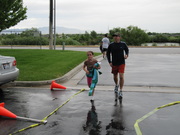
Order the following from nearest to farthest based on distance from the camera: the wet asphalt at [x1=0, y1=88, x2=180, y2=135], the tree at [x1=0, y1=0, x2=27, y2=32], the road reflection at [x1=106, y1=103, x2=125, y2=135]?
the road reflection at [x1=106, y1=103, x2=125, y2=135] → the wet asphalt at [x1=0, y1=88, x2=180, y2=135] → the tree at [x1=0, y1=0, x2=27, y2=32]

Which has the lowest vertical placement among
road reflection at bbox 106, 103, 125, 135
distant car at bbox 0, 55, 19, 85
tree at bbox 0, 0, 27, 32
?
road reflection at bbox 106, 103, 125, 135

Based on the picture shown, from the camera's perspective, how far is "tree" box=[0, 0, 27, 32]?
54.5ft

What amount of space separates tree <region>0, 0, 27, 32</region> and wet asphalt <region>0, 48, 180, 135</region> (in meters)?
9.40

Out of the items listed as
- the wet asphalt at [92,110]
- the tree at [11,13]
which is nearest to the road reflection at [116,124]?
the wet asphalt at [92,110]

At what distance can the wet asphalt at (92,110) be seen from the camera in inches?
193

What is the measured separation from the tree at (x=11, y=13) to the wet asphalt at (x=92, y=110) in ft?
30.8

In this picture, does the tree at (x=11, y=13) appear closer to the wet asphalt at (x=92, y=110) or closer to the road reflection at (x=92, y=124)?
the wet asphalt at (x=92, y=110)

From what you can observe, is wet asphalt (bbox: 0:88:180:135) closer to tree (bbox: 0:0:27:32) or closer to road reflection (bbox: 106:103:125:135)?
road reflection (bbox: 106:103:125:135)

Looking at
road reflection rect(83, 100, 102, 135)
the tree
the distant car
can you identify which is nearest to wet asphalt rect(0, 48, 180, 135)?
road reflection rect(83, 100, 102, 135)

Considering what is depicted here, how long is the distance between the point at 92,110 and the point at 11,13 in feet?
47.7

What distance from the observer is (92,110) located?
20.2 feet

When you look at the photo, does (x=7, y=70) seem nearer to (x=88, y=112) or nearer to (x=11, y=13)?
(x=88, y=112)

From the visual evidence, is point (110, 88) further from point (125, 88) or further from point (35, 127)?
point (35, 127)

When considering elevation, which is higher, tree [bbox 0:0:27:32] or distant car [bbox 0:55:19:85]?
tree [bbox 0:0:27:32]
